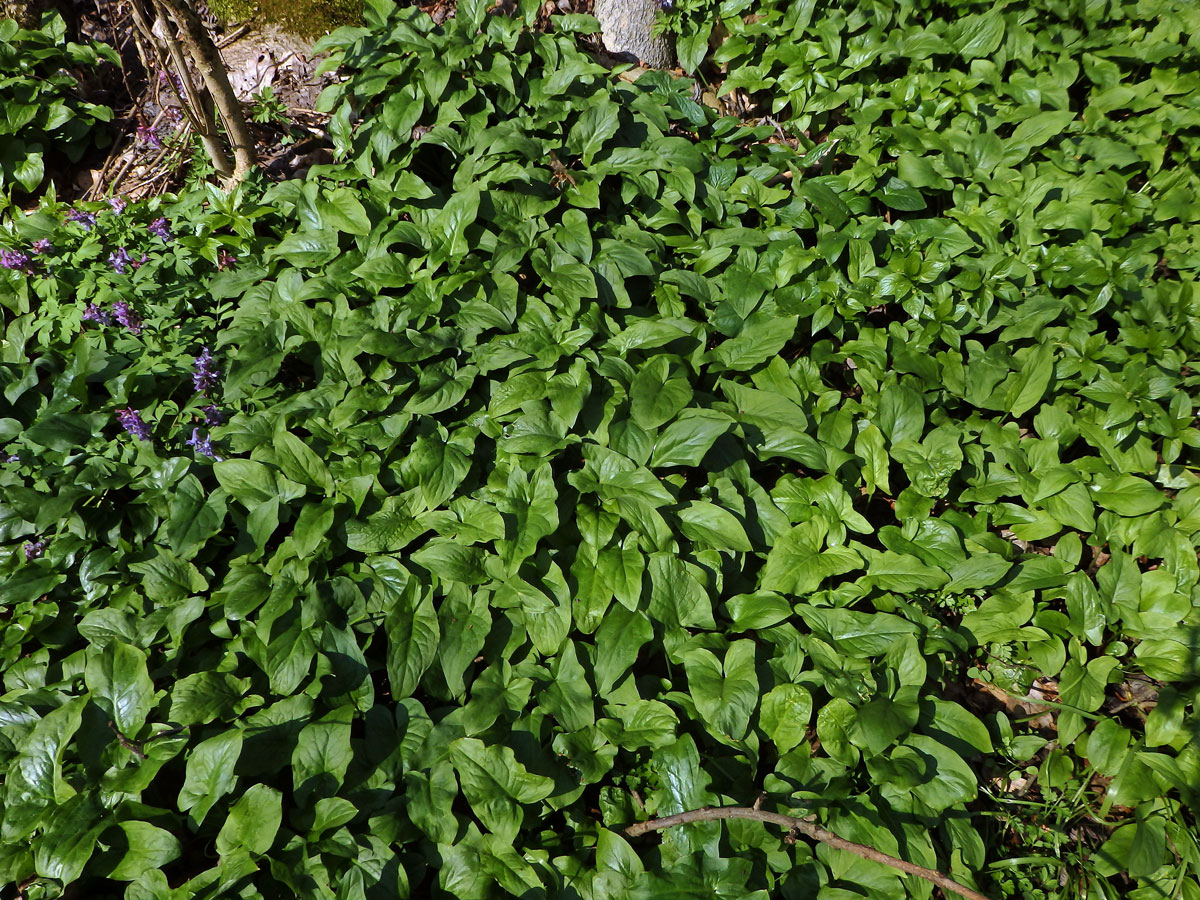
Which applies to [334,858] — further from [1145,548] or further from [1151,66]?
[1151,66]

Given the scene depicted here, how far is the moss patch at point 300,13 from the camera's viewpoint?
14.6 feet

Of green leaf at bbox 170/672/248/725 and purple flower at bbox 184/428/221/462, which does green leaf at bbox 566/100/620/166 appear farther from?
green leaf at bbox 170/672/248/725

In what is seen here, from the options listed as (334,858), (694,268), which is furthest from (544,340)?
(334,858)

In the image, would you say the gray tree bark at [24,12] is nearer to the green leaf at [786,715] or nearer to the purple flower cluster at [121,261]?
the purple flower cluster at [121,261]

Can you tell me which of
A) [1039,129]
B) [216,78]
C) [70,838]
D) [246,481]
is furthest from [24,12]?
[1039,129]

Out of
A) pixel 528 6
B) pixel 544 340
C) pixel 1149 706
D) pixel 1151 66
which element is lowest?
pixel 1149 706

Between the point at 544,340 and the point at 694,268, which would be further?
the point at 694,268

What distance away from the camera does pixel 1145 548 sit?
9.47 ft

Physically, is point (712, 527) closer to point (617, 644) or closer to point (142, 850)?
point (617, 644)

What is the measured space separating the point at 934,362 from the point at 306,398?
8.39ft

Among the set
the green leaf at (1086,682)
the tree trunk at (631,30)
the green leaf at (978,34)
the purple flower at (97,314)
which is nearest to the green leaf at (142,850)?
the purple flower at (97,314)

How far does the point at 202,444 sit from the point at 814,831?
241 centimetres

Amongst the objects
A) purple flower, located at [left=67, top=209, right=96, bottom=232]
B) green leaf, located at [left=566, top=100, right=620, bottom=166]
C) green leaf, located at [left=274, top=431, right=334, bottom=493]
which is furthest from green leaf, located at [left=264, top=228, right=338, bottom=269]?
green leaf, located at [left=566, top=100, right=620, bottom=166]

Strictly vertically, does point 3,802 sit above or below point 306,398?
below
